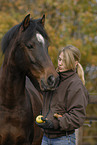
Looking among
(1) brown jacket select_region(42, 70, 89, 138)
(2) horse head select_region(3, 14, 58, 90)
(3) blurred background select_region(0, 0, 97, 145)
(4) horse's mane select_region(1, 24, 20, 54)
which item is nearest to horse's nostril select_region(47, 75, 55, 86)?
(2) horse head select_region(3, 14, 58, 90)

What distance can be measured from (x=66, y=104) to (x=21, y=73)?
772 mm

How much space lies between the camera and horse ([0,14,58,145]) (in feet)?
7.79

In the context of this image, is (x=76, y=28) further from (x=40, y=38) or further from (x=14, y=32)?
(x=40, y=38)

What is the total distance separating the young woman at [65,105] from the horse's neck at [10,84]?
480 mm

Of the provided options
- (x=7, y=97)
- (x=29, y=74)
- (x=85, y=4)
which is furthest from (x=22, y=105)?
(x=85, y=4)

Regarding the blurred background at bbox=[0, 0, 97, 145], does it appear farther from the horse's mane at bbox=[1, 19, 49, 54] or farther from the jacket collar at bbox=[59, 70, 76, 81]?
the jacket collar at bbox=[59, 70, 76, 81]

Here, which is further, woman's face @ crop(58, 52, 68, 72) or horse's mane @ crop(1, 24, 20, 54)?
horse's mane @ crop(1, 24, 20, 54)

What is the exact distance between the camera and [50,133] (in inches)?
87.9

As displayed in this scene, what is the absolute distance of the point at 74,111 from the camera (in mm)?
2045

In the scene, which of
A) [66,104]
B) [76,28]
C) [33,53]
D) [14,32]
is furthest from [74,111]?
[76,28]

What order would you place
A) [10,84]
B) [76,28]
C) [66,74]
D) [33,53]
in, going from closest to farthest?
[66,74], [33,53], [10,84], [76,28]

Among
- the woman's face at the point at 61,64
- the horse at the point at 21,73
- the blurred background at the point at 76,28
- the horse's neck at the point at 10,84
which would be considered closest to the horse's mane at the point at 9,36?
the horse at the point at 21,73

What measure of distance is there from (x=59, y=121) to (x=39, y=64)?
0.64 meters

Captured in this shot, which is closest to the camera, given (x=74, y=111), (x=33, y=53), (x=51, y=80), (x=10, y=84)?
(x=74, y=111)
